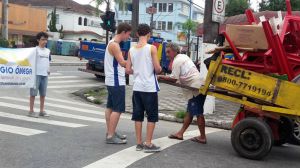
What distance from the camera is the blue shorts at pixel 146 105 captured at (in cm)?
684

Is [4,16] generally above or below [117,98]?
above

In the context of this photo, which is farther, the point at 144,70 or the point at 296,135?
the point at 296,135

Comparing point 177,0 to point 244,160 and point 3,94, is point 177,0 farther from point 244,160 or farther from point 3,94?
point 244,160

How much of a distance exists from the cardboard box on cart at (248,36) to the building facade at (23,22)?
4117cm

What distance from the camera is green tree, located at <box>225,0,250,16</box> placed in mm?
34188

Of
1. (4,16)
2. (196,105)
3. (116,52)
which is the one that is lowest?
(196,105)

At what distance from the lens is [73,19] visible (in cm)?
6894

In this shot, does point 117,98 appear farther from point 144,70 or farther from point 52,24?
point 52,24

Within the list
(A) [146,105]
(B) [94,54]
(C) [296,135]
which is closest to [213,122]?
(C) [296,135]

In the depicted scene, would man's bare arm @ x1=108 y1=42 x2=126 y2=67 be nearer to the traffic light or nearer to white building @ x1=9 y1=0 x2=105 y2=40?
the traffic light

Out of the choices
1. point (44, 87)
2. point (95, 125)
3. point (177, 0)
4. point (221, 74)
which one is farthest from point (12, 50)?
point (177, 0)

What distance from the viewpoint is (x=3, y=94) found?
13.5m

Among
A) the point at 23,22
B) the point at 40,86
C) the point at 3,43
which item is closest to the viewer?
the point at 40,86

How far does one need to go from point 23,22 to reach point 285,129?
4499 cm
